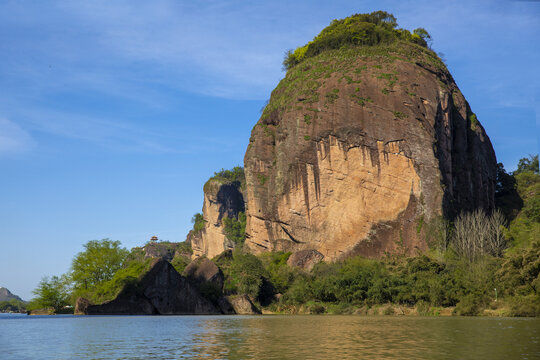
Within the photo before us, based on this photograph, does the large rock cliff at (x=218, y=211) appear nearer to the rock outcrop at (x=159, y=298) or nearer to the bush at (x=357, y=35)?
the bush at (x=357, y=35)

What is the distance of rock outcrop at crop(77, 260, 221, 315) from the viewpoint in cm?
5859

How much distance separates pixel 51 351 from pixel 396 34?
80661 mm

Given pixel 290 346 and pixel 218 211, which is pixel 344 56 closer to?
pixel 218 211

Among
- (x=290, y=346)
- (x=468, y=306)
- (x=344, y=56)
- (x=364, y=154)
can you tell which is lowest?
(x=290, y=346)

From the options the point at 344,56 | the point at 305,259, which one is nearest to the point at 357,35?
the point at 344,56

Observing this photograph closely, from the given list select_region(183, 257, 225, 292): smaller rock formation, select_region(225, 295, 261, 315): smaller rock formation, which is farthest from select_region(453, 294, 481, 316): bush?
select_region(183, 257, 225, 292): smaller rock formation

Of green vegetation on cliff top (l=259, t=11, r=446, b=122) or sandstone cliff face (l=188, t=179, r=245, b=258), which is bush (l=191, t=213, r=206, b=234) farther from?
green vegetation on cliff top (l=259, t=11, r=446, b=122)

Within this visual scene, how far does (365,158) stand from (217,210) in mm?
55004

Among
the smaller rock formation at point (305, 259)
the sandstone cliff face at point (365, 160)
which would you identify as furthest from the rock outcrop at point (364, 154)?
the smaller rock formation at point (305, 259)

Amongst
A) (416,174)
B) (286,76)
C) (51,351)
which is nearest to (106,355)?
(51,351)

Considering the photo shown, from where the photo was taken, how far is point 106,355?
16.8m

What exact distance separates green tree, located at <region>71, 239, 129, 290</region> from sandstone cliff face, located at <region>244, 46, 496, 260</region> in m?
20.7

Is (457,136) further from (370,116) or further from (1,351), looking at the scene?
(1,351)

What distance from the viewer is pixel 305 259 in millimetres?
68938
